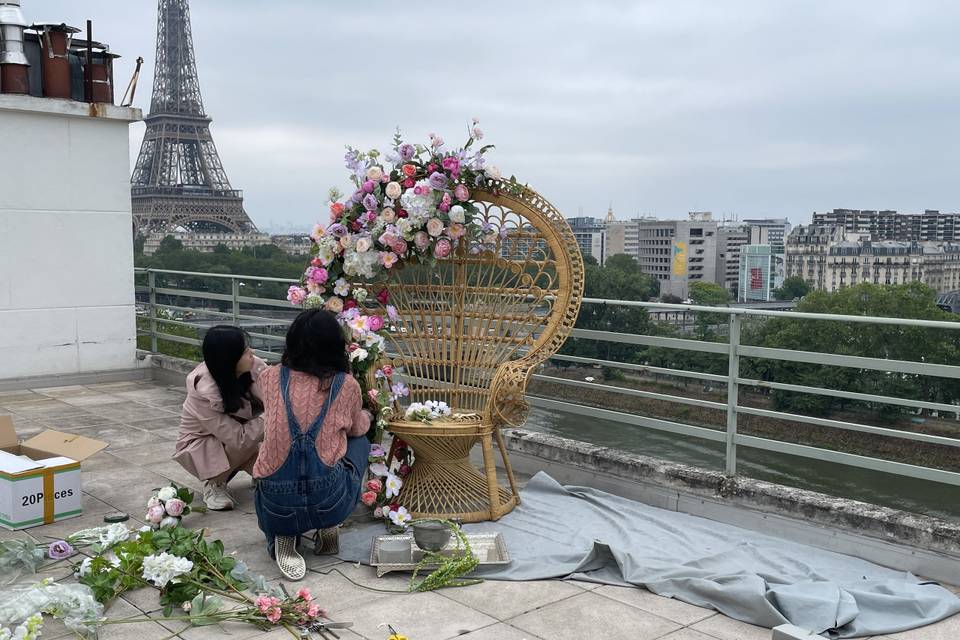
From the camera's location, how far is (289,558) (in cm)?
303

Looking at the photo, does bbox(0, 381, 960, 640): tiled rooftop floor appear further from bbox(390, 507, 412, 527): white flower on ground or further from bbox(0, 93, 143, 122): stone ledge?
bbox(0, 93, 143, 122): stone ledge

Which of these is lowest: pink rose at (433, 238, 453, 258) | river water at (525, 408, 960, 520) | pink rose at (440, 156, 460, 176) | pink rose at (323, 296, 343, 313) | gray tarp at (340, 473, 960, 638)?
river water at (525, 408, 960, 520)

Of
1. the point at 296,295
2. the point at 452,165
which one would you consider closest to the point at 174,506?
the point at 296,295

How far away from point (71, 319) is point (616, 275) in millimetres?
38844

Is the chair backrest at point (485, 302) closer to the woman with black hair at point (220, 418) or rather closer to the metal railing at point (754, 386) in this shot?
the metal railing at point (754, 386)

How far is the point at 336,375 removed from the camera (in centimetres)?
310

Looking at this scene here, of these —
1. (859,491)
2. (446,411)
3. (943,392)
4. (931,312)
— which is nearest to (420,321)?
(446,411)

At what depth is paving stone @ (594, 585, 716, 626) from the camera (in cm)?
269

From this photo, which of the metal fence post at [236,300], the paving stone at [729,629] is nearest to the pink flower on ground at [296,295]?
the paving stone at [729,629]

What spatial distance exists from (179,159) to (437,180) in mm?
42094

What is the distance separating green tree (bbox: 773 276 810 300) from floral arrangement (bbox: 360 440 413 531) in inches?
3460

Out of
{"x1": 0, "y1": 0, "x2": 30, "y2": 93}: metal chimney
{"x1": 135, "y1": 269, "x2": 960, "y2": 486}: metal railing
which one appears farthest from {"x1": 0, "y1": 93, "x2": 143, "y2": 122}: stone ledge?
{"x1": 135, "y1": 269, "x2": 960, "y2": 486}: metal railing

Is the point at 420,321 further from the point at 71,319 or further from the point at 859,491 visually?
the point at 859,491

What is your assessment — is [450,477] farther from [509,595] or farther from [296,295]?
[296,295]
